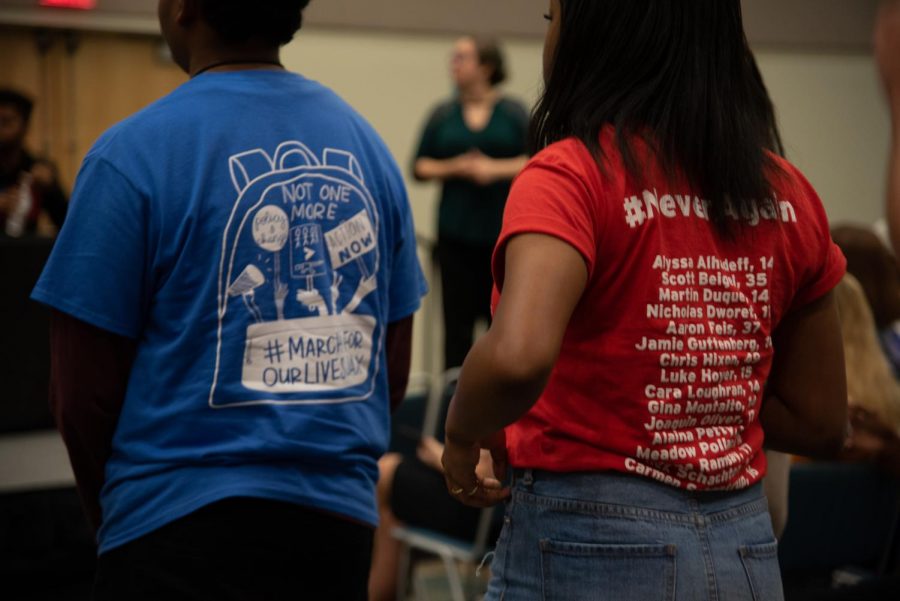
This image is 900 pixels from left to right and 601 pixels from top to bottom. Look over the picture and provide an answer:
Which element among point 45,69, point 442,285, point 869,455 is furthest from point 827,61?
point 869,455

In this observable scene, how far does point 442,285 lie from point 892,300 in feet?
8.77

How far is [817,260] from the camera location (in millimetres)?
1246

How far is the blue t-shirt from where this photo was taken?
53.1 inches

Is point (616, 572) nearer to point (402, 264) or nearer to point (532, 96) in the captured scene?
point (402, 264)

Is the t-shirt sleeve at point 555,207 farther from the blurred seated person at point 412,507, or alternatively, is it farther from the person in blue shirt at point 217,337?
the blurred seated person at point 412,507

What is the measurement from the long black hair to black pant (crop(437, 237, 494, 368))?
4.11 meters

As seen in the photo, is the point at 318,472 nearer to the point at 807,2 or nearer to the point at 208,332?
the point at 208,332

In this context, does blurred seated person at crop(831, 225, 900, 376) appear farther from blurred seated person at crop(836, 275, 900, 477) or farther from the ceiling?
the ceiling

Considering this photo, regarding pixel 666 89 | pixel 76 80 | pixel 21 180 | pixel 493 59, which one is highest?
pixel 666 89

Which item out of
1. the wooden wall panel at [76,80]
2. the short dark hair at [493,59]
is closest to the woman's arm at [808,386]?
the short dark hair at [493,59]

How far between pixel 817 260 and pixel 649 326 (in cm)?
24

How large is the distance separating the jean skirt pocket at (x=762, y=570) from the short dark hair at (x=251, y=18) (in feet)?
2.90

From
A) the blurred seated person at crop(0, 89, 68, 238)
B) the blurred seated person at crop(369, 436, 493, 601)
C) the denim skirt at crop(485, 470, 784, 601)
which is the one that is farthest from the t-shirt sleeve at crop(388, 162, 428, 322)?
the blurred seated person at crop(0, 89, 68, 238)

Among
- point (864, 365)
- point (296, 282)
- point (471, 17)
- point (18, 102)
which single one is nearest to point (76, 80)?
point (18, 102)
